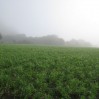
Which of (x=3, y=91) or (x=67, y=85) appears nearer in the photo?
(x=3, y=91)

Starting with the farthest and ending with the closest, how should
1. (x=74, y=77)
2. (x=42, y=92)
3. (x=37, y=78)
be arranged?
(x=74, y=77) < (x=37, y=78) < (x=42, y=92)

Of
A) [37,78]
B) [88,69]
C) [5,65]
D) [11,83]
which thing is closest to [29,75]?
[37,78]

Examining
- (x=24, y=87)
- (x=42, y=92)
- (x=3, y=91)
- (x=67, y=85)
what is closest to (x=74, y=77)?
(x=67, y=85)

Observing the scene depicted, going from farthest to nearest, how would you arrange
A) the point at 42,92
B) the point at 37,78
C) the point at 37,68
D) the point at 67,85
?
1. the point at 37,68
2. the point at 37,78
3. the point at 67,85
4. the point at 42,92

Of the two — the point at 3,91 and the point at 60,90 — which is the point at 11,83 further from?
the point at 60,90

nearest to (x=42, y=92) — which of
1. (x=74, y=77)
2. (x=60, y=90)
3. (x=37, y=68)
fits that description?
(x=60, y=90)

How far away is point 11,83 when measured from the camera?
10.2 m

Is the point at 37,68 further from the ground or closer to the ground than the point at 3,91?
further from the ground

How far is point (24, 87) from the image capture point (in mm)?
9664

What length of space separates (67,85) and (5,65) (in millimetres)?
6501

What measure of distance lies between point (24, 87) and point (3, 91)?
1.32 meters

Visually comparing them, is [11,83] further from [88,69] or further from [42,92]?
[88,69]

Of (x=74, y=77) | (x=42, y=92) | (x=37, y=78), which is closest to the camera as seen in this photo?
(x=42, y=92)

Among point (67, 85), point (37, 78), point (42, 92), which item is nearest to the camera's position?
point (42, 92)
